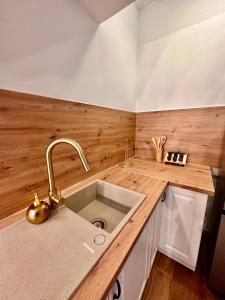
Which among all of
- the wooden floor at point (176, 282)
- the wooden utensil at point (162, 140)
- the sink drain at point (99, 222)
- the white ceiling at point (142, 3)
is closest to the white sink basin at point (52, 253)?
the sink drain at point (99, 222)

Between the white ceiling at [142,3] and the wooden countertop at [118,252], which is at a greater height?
the white ceiling at [142,3]

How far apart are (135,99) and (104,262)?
166cm

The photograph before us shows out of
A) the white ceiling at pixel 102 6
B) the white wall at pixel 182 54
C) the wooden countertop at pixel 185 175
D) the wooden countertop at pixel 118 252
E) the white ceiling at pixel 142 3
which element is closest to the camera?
the wooden countertop at pixel 118 252

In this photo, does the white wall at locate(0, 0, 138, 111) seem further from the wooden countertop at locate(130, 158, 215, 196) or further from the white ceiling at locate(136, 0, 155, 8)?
the wooden countertop at locate(130, 158, 215, 196)

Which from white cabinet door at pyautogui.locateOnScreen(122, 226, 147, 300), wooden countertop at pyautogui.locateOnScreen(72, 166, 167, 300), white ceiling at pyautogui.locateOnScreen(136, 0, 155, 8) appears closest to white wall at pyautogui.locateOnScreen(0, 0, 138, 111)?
white ceiling at pyautogui.locateOnScreen(136, 0, 155, 8)

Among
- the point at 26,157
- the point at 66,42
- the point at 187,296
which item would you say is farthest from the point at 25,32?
the point at 187,296

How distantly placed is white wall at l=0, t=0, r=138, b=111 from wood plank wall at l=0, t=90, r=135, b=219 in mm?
68

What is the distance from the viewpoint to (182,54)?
136cm

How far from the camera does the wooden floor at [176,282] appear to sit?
3.18ft

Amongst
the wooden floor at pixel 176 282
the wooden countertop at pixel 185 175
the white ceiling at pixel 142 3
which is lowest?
the wooden floor at pixel 176 282

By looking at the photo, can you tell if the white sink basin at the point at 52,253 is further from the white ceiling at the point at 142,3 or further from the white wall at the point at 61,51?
the white ceiling at the point at 142,3

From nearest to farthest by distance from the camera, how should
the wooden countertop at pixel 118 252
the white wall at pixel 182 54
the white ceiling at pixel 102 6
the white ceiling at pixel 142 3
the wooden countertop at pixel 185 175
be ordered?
the wooden countertop at pixel 118 252 → the white ceiling at pixel 102 6 → the wooden countertop at pixel 185 175 → the white wall at pixel 182 54 → the white ceiling at pixel 142 3

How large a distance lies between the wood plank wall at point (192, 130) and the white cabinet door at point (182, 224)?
569mm

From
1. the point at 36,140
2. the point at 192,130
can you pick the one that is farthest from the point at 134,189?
the point at 192,130
